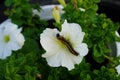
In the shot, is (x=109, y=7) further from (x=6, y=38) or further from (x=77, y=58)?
Answer: (x=77, y=58)

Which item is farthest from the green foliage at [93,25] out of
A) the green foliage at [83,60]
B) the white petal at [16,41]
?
the white petal at [16,41]

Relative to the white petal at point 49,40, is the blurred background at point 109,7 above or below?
below

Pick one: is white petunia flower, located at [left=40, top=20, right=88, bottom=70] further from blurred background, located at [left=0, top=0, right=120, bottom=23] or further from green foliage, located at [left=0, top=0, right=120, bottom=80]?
blurred background, located at [left=0, top=0, right=120, bottom=23]

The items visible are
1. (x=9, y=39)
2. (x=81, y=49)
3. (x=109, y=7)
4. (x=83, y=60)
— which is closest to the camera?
(x=81, y=49)

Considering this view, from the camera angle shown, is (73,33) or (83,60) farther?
(83,60)

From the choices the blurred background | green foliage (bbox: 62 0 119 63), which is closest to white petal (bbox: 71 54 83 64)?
green foliage (bbox: 62 0 119 63)

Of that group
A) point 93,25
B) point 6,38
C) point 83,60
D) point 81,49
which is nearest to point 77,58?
point 81,49

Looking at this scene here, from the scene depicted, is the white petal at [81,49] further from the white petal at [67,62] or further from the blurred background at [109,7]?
the blurred background at [109,7]
